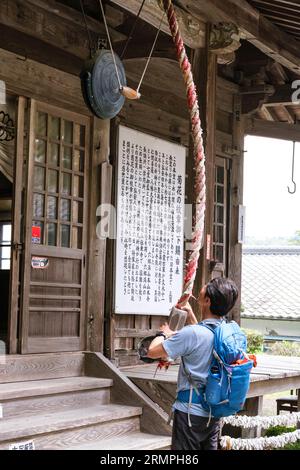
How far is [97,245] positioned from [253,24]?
2.79 metres

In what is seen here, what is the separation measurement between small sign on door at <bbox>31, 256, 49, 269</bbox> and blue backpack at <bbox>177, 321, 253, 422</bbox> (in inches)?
133

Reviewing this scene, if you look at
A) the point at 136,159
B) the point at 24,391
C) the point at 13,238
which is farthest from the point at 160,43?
the point at 24,391

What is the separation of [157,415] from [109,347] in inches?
61.5

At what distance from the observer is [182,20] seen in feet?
22.1

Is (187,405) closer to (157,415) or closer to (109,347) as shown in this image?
(157,415)

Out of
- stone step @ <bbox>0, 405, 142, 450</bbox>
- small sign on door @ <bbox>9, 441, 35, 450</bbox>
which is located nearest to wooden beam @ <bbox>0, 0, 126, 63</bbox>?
stone step @ <bbox>0, 405, 142, 450</bbox>

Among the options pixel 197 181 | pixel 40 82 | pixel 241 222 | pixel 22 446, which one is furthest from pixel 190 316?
pixel 241 222

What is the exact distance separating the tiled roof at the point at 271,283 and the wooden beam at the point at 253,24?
13.6m

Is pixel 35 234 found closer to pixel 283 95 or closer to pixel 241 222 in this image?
pixel 241 222

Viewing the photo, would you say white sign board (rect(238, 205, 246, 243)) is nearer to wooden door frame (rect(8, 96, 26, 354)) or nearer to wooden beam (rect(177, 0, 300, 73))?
wooden beam (rect(177, 0, 300, 73))

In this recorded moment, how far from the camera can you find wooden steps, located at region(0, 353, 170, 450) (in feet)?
19.1

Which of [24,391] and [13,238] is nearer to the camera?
[24,391]

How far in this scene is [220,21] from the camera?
23.2ft

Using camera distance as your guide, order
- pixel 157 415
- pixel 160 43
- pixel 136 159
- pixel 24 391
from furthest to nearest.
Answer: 1. pixel 136 159
2. pixel 160 43
3. pixel 157 415
4. pixel 24 391
